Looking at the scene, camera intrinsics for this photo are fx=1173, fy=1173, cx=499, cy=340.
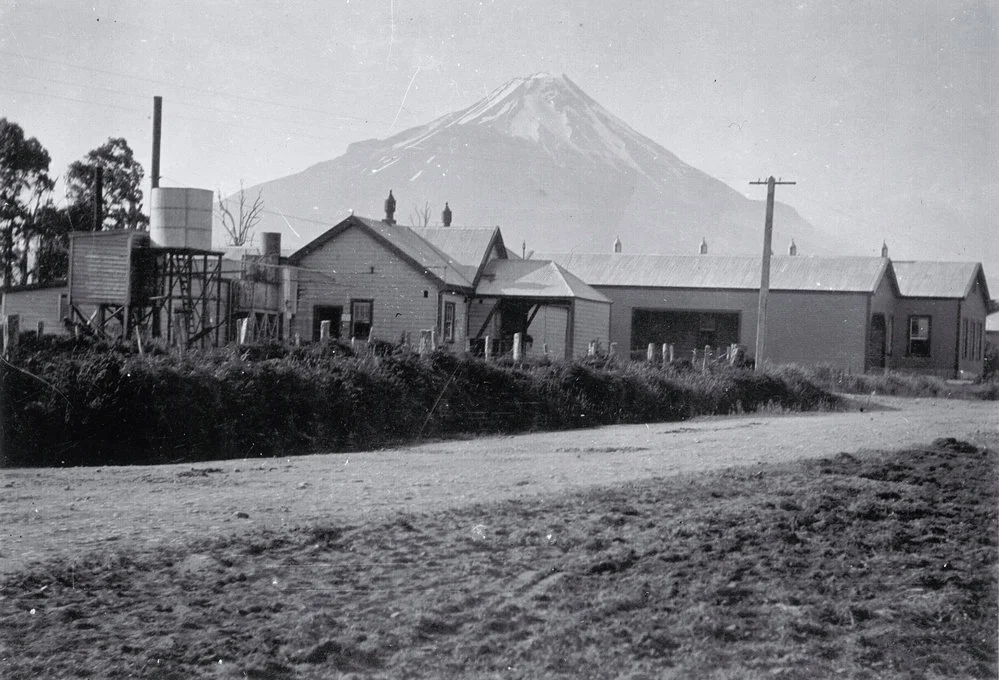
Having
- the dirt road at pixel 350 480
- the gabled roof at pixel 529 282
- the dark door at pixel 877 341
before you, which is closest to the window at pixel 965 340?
the dark door at pixel 877 341

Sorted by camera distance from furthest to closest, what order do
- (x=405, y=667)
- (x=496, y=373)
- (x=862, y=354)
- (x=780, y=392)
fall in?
(x=862, y=354) < (x=780, y=392) < (x=496, y=373) < (x=405, y=667)

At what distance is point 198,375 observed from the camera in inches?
577

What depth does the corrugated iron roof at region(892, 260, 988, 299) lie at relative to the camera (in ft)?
156

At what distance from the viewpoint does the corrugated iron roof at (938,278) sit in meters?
47.7

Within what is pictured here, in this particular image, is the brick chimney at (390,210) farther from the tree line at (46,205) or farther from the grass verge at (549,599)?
the grass verge at (549,599)

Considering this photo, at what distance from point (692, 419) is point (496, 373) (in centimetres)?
421

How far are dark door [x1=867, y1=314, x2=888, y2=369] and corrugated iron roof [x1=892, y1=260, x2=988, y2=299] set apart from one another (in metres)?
3.41

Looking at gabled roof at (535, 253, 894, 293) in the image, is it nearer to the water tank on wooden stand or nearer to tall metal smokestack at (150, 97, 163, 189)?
the water tank on wooden stand

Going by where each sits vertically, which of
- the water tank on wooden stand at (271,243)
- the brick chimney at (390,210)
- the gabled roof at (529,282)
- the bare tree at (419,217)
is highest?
the bare tree at (419,217)

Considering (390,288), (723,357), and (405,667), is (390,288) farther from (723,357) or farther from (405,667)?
(405,667)

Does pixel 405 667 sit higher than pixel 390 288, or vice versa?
pixel 390 288

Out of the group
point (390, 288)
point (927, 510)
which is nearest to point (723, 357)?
point (390, 288)

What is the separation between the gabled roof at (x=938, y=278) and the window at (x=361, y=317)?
24353 millimetres

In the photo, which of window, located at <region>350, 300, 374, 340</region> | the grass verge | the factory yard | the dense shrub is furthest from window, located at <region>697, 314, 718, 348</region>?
the grass verge
